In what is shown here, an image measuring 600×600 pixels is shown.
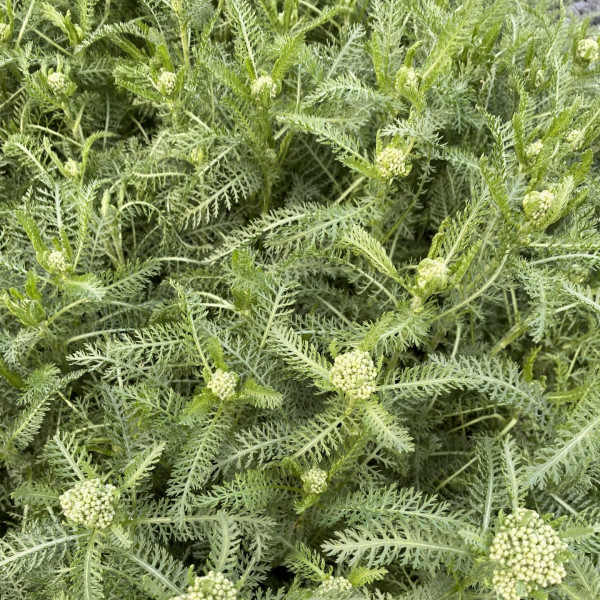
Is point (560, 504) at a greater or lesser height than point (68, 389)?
lesser

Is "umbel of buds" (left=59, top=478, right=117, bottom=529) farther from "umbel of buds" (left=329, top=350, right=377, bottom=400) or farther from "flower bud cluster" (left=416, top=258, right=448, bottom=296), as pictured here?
"flower bud cluster" (left=416, top=258, right=448, bottom=296)

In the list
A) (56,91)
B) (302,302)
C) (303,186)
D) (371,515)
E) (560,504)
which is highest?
(56,91)

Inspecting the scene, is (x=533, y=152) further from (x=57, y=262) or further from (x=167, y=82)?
(x=57, y=262)

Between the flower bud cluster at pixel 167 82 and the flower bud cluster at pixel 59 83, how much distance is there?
294 mm

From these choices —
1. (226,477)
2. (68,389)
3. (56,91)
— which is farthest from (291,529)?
(56,91)

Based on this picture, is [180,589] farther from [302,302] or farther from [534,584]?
[302,302]

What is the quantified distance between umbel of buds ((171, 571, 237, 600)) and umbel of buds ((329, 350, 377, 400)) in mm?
382

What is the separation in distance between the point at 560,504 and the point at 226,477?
763 millimetres

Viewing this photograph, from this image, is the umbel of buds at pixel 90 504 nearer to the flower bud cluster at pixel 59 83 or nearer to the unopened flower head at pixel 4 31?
the flower bud cluster at pixel 59 83

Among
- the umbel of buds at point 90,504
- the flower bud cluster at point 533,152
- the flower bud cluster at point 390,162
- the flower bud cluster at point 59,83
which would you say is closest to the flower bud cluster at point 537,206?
the flower bud cluster at point 533,152

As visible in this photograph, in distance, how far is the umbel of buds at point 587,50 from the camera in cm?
147

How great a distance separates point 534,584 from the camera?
90 cm

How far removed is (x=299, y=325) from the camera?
4.46ft

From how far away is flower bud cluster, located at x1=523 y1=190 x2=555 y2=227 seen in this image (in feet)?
3.40
